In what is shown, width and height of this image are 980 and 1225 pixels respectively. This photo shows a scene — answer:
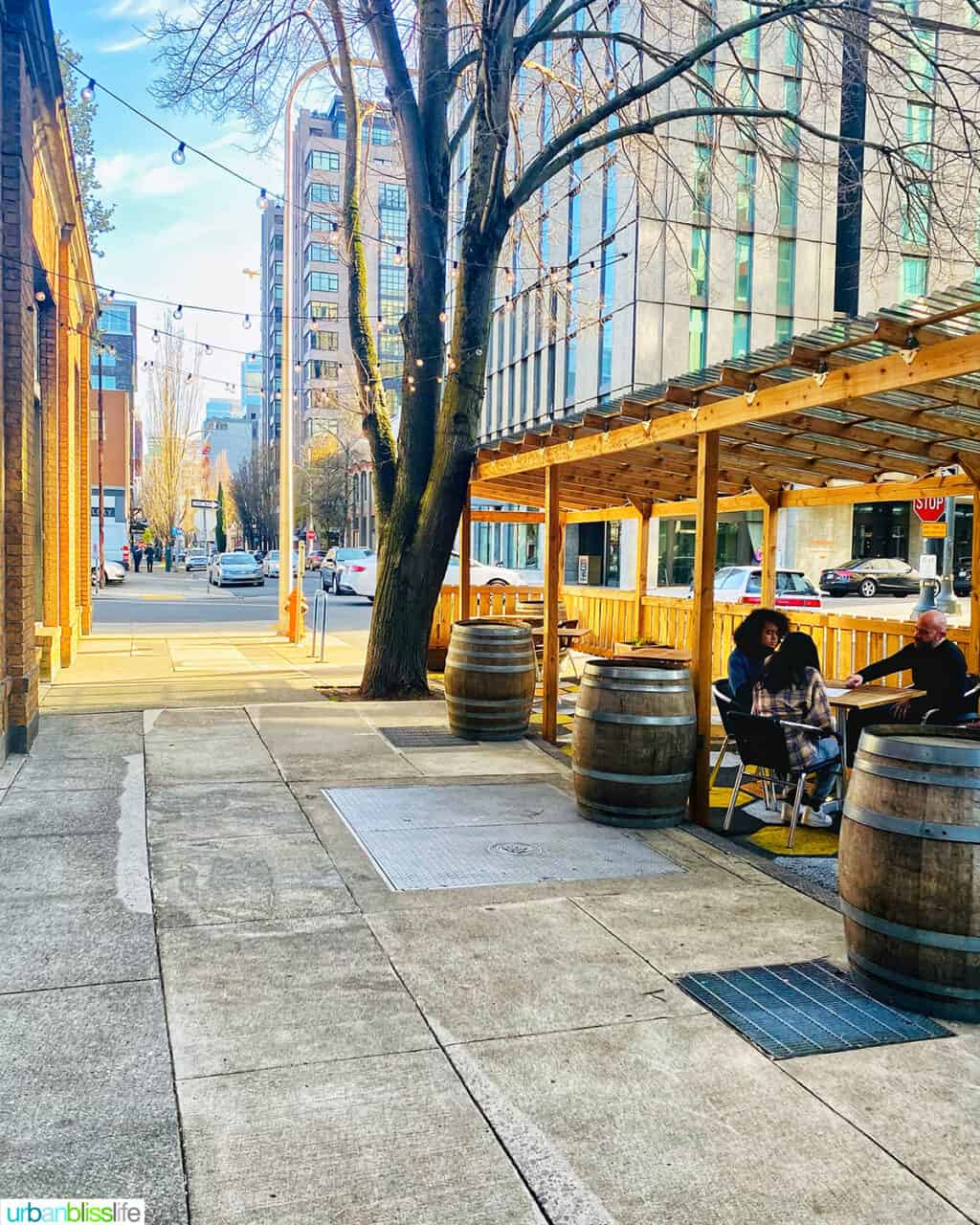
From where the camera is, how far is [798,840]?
21.7 ft

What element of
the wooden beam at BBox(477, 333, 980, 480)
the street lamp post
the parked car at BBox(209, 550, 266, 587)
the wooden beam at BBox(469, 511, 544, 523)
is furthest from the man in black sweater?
the parked car at BBox(209, 550, 266, 587)

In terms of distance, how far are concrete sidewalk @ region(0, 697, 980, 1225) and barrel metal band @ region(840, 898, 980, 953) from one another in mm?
328

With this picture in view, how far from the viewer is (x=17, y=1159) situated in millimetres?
2928

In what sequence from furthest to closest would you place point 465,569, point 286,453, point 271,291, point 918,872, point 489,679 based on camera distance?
point 271,291 < point 286,453 < point 465,569 < point 489,679 < point 918,872

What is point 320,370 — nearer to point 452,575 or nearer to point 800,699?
point 452,575

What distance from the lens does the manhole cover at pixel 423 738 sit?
9234mm

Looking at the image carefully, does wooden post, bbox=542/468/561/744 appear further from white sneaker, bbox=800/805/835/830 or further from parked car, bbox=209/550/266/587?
parked car, bbox=209/550/266/587

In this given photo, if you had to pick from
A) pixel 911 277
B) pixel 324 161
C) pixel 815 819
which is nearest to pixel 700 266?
pixel 911 277

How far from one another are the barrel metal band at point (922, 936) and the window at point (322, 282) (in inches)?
4014

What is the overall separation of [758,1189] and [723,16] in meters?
29.3

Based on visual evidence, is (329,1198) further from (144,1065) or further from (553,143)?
(553,143)

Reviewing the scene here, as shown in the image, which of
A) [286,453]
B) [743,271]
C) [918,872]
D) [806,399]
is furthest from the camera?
[743,271]

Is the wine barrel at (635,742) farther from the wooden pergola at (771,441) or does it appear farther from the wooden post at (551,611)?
the wooden post at (551,611)

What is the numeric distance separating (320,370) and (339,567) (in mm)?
65615
